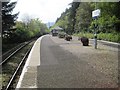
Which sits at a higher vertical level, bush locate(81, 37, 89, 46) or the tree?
the tree

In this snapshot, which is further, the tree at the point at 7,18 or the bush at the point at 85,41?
the tree at the point at 7,18

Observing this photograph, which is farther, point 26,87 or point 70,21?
point 70,21

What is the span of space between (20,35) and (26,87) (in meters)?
49.5

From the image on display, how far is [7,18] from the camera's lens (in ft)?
157

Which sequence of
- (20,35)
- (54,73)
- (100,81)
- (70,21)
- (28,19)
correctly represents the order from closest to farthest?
(100,81) < (54,73) < (20,35) < (28,19) < (70,21)

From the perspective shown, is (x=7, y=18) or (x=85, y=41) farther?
(x=7, y=18)

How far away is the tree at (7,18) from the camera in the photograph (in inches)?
1849

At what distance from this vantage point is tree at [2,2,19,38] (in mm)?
46963

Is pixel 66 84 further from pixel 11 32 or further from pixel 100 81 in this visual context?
pixel 11 32

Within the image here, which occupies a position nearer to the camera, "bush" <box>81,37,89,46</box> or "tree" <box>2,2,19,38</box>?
"bush" <box>81,37,89,46</box>

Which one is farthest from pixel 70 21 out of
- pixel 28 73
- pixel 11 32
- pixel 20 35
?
pixel 28 73

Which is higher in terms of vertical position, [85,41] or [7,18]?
[7,18]

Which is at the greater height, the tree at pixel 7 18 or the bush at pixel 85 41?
the tree at pixel 7 18

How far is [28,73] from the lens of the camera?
47.2 ft
